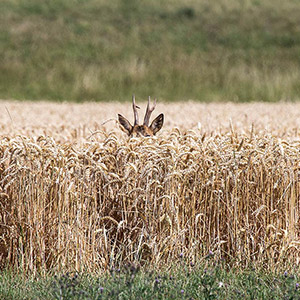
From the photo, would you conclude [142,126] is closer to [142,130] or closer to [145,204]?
[142,130]

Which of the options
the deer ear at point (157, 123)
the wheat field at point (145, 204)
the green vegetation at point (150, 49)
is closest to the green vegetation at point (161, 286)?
the wheat field at point (145, 204)

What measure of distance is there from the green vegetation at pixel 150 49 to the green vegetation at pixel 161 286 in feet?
63.0

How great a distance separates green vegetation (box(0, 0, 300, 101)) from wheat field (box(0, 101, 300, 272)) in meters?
18.3

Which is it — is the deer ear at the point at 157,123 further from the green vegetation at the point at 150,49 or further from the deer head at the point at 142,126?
the green vegetation at the point at 150,49

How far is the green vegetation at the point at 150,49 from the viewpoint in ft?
82.6

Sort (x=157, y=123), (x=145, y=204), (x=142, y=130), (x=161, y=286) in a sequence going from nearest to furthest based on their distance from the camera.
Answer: (x=161, y=286) < (x=145, y=204) < (x=142, y=130) < (x=157, y=123)

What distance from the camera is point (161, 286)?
14.5ft

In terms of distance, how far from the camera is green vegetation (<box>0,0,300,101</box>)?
2517cm

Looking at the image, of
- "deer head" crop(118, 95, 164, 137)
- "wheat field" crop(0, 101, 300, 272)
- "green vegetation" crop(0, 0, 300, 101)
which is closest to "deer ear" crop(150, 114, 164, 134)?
"deer head" crop(118, 95, 164, 137)

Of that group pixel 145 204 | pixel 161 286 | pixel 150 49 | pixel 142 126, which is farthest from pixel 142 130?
pixel 150 49

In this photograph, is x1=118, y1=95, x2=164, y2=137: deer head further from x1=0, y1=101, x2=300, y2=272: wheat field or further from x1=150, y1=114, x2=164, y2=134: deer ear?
x1=0, y1=101, x2=300, y2=272: wheat field

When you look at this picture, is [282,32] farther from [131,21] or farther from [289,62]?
[131,21]

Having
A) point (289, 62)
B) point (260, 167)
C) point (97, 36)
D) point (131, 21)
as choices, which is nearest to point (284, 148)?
point (260, 167)

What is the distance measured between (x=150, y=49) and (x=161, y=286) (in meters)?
26.1
